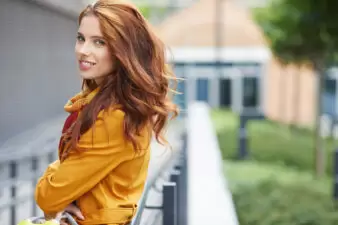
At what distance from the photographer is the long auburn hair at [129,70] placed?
7.68 ft

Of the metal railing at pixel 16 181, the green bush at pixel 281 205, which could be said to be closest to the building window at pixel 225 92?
the green bush at pixel 281 205

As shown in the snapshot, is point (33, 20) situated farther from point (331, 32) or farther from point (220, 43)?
point (220, 43)

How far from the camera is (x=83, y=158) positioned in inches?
90.9

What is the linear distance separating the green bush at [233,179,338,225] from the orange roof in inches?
961

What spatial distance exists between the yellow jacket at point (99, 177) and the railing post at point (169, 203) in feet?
2.69

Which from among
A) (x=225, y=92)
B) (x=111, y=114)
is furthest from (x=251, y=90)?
(x=111, y=114)

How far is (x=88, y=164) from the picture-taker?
231 centimetres

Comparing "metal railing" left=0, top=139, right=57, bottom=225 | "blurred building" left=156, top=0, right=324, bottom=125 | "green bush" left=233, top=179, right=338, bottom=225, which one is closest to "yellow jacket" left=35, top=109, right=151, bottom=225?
"metal railing" left=0, top=139, right=57, bottom=225

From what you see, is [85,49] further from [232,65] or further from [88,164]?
[232,65]

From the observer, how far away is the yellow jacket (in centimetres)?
230

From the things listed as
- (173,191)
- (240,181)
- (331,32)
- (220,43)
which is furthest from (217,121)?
(173,191)

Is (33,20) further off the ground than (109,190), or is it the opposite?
(33,20)

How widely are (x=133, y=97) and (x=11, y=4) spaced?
9.91 meters

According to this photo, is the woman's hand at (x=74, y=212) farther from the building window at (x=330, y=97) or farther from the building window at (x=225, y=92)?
the building window at (x=225, y=92)
